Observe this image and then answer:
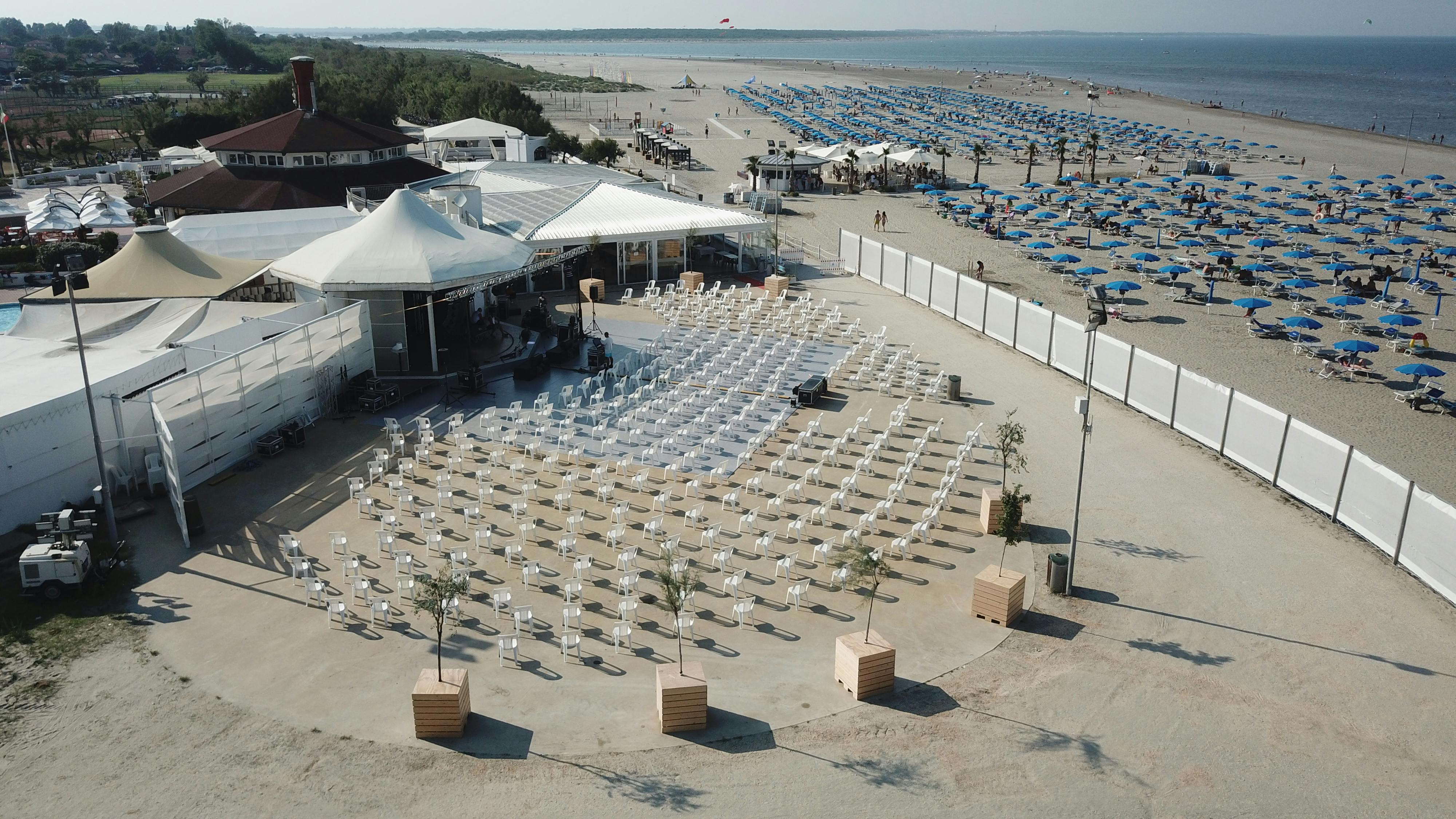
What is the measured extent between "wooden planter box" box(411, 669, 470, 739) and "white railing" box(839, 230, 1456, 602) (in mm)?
14796

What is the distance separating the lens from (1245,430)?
20281mm

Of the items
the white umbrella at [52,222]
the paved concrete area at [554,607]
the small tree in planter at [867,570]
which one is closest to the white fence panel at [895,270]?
the paved concrete area at [554,607]

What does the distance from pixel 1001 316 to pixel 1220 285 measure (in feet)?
46.6

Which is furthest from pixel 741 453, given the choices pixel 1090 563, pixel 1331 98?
pixel 1331 98

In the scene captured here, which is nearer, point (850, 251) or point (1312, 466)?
point (1312, 466)

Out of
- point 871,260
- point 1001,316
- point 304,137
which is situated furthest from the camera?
point 304,137

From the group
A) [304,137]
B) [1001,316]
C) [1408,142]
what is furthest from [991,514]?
[1408,142]

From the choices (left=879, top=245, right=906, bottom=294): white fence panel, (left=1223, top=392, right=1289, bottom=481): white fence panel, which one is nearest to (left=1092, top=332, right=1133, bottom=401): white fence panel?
(left=1223, top=392, right=1289, bottom=481): white fence panel

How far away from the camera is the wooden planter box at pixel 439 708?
12062 millimetres

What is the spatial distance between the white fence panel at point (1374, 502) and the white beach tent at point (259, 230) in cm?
2758

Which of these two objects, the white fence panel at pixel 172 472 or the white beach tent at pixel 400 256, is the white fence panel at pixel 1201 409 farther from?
the white fence panel at pixel 172 472

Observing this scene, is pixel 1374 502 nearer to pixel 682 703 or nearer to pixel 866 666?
pixel 866 666

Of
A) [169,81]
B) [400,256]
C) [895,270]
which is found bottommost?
[895,270]

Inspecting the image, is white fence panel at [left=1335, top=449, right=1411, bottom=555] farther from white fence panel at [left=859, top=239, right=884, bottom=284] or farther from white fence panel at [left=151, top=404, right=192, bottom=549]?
white fence panel at [left=151, top=404, right=192, bottom=549]
